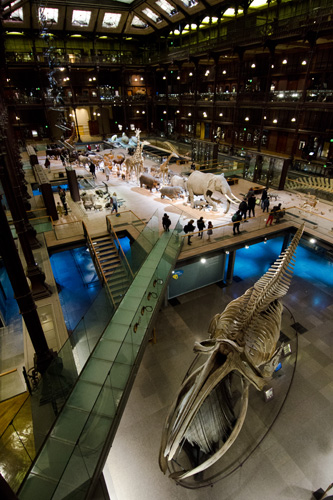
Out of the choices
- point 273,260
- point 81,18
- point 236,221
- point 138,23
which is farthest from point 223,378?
point 138,23

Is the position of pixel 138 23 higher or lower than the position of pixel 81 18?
higher

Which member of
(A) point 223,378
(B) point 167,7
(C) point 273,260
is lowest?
(C) point 273,260

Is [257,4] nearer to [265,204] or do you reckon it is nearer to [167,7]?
[167,7]

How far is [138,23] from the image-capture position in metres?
34.4

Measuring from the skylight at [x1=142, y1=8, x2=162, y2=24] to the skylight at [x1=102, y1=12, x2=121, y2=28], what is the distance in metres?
3.19

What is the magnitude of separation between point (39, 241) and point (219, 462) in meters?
10.4

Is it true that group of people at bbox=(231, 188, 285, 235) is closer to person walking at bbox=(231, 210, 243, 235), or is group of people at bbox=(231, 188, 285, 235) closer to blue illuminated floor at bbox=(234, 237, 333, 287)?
person walking at bbox=(231, 210, 243, 235)

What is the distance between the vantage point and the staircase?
10055mm

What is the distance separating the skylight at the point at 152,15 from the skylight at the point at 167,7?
253 cm

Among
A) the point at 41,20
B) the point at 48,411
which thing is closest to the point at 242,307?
the point at 48,411

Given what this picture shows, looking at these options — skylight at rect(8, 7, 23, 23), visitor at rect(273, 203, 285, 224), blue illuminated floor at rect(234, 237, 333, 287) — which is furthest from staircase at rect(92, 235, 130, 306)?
skylight at rect(8, 7, 23, 23)

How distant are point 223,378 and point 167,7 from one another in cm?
3633

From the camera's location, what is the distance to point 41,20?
93.8ft

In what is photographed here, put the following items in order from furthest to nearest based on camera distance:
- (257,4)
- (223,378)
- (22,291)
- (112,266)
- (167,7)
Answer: (167,7)
(257,4)
(112,266)
(22,291)
(223,378)
